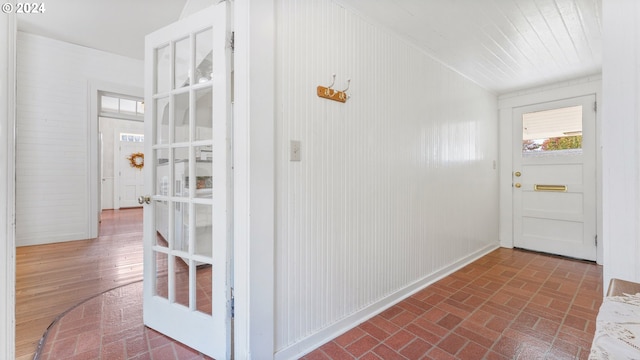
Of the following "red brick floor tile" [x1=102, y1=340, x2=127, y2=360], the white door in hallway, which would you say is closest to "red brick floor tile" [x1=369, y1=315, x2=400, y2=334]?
"red brick floor tile" [x1=102, y1=340, x2=127, y2=360]

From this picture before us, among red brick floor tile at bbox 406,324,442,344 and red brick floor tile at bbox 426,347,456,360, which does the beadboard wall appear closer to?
red brick floor tile at bbox 406,324,442,344

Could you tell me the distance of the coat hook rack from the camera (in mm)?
1709

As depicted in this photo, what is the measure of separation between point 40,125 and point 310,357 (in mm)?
4582

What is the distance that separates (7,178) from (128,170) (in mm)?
8057

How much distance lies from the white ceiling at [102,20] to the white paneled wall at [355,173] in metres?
2.20

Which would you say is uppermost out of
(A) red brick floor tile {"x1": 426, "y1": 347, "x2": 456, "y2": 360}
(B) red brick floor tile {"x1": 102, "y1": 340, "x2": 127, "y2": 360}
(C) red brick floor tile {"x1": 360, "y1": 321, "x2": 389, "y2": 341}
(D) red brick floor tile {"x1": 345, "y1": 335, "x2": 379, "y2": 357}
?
(B) red brick floor tile {"x1": 102, "y1": 340, "x2": 127, "y2": 360}

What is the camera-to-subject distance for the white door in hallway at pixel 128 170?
7.41 meters

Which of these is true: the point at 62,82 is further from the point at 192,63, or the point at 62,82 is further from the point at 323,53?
the point at 323,53

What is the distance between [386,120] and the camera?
2.21m

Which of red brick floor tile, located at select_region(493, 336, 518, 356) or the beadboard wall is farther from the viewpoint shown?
the beadboard wall

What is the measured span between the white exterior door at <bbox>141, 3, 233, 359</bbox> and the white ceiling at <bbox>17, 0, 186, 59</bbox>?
169cm

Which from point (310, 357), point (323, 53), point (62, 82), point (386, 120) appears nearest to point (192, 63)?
point (323, 53)

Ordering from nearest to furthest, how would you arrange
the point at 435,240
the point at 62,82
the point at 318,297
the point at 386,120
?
the point at 318,297
the point at 386,120
the point at 435,240
the point at 62,82

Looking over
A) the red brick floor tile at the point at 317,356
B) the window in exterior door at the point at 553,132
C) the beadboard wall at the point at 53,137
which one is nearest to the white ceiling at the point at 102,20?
the beadboard wall at the point at 53,137
